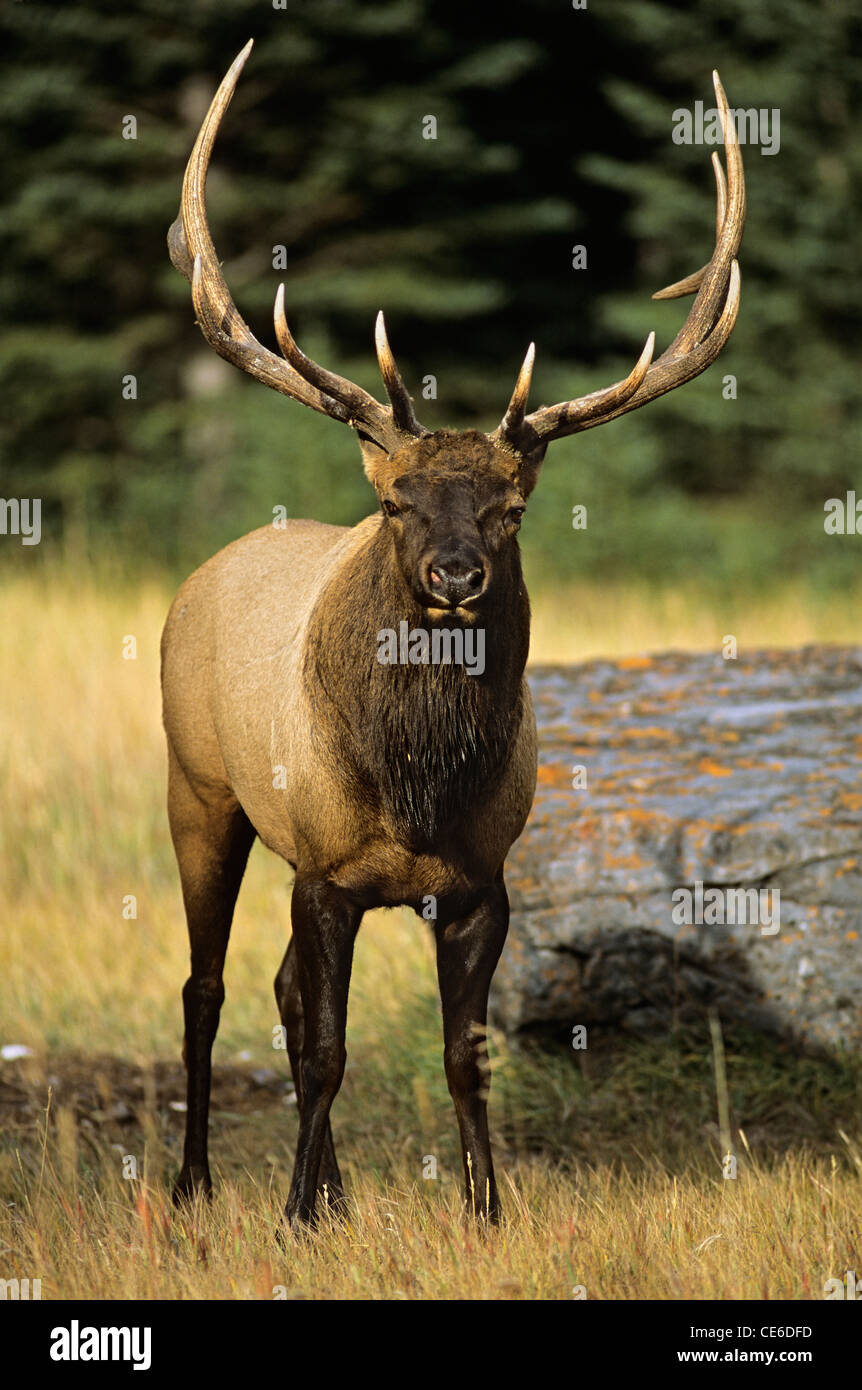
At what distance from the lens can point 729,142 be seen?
4625 mm

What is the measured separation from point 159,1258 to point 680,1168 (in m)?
1.75

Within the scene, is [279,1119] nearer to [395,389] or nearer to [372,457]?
[372,457]

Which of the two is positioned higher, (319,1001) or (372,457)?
(372,457)

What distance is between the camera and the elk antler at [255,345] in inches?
166

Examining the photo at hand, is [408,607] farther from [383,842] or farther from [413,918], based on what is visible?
[413,918]

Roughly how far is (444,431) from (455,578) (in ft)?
1.71

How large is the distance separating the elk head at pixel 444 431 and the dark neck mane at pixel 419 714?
0.19m

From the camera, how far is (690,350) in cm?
471

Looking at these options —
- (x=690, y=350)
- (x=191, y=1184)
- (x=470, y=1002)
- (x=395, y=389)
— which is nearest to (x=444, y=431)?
(x=395, y=389)

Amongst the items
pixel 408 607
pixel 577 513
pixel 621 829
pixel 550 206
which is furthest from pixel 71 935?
pixel 550 206

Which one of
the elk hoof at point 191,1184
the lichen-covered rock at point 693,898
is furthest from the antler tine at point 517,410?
the elk hoof at point 191,1184

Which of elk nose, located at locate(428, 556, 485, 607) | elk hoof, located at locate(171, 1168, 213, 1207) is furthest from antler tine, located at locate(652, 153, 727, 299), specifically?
elk hoof, located at locate(171, 1168, 213, 1207)

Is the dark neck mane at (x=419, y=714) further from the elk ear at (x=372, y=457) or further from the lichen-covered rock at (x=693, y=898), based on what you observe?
the lichen-covered rock at (x=693, y=898)
